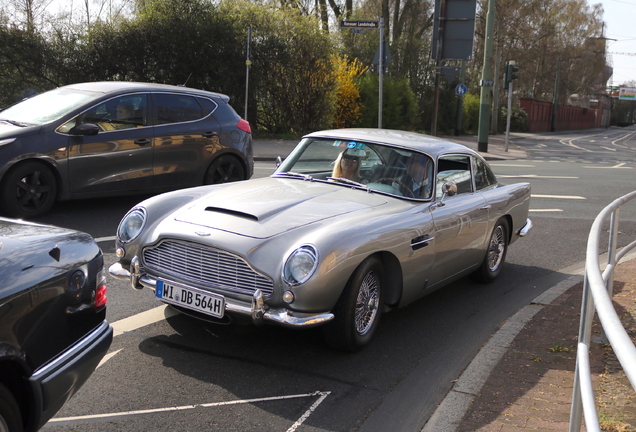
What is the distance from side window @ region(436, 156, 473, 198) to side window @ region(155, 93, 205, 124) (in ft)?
14.1

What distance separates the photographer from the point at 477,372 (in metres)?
4.48

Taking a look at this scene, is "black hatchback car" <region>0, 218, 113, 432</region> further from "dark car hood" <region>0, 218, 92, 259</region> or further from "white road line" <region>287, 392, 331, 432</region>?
"white road line" <region>287, 392, 331, 432</region>

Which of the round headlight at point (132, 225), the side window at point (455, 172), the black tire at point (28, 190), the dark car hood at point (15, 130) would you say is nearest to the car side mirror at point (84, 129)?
the dark car hood at point (15, 130)

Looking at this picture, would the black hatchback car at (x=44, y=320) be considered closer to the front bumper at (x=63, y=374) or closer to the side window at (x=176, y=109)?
the front bumper at (x=63, y=374)

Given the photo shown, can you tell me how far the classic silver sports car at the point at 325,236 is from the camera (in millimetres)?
4250

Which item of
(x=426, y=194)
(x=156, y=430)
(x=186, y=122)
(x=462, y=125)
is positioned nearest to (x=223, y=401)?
(x=156, y=430)

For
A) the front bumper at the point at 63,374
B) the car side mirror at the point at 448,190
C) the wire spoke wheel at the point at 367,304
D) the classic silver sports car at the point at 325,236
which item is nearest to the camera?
the front bumper at the point at 63,374

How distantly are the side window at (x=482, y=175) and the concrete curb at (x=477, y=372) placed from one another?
48.1 inches

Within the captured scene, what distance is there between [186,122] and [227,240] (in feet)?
16.9

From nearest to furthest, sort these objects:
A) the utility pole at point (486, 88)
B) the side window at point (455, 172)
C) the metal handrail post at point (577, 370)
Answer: the metal handrail post at point (577, 370), the side window at point (455, 172), the utility pole at point (486, 88)

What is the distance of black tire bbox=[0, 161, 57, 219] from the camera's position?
7.52 meters

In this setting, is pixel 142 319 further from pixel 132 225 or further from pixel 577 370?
pixel 577 370

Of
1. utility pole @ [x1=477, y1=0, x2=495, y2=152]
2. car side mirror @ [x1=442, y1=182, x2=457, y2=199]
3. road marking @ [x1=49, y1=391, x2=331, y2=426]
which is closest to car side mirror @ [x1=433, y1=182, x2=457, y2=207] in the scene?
car side mirror @ [x1=442, y1=182, x2=457, y2=199]

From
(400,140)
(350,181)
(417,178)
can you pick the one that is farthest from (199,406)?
(400,140)
